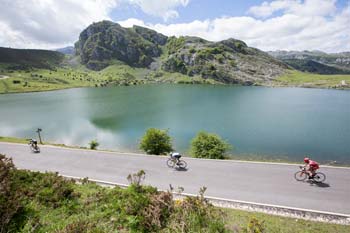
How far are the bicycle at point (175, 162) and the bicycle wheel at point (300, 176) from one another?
880 cm

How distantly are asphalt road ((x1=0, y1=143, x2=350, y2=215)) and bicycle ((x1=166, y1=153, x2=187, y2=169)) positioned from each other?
1.62ft

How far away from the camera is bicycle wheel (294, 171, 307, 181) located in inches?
622

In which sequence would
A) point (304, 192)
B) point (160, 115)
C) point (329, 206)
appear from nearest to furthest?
point (329, 206) < point (304, 192) < point (160, 115)

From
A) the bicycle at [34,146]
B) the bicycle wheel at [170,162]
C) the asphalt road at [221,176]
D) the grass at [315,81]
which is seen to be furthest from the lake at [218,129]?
the grass at [315,81]

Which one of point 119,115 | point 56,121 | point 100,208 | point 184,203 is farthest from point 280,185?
point 56,121

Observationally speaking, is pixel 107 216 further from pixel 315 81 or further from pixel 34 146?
pixel 315 81

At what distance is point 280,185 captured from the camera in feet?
50.0

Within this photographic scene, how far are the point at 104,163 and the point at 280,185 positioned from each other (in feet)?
51.0

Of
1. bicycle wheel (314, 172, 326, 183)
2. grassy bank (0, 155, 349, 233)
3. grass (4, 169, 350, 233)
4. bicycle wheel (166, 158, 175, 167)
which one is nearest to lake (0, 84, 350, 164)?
bicycle wheel (166, 158, 175, 167)

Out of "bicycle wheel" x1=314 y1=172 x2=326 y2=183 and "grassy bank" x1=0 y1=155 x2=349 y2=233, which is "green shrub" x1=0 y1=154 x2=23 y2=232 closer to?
"grassy bank" x1=0 y1=155 x2=349 y2=233

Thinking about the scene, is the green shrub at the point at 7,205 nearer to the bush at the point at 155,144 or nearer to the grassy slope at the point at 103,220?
the grassy slope at the point at 103,220

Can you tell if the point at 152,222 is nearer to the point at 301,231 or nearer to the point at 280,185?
the point at 301,231

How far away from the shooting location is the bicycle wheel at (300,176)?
15809 millimetres

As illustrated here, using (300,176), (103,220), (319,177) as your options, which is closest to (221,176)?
(300,176)
